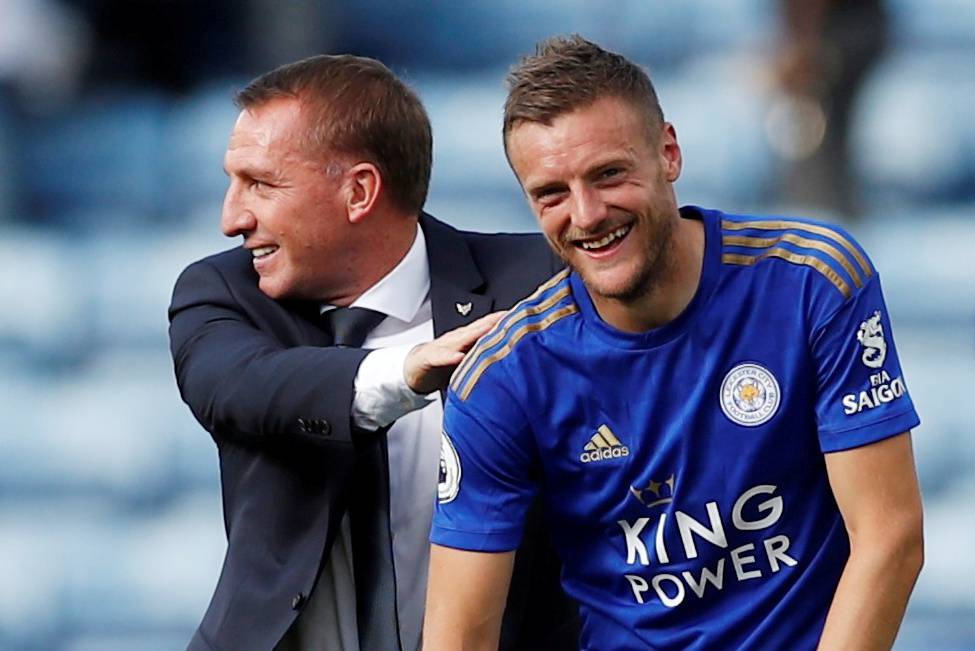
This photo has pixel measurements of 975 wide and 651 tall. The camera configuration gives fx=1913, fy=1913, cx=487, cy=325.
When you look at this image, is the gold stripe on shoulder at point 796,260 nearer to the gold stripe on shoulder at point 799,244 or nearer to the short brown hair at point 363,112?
the gold stripe on shoulder at point 799,244

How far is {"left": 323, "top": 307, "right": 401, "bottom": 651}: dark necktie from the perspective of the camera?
2.89m

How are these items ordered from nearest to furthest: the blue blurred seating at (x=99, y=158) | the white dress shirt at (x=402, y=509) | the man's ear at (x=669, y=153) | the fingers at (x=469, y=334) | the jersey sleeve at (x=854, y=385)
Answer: the jersey sleeve at (x=854, y=385) → the man's ear at (x=669, y=153) → the fingers at (x=469, y=334) → the white dress shirt at (x=402, y=509) → the blue blurred seating at (x=99, y=158)

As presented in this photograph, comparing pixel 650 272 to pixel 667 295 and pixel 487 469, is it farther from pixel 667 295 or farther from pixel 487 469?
pixel 487 469

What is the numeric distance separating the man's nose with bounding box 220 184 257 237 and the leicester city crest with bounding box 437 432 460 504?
1.94 feet

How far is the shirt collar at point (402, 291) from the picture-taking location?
307 centimetres

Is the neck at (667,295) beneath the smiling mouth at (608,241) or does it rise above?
beneath

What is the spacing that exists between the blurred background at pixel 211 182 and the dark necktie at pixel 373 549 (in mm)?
2790

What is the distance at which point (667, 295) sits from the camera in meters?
2.52

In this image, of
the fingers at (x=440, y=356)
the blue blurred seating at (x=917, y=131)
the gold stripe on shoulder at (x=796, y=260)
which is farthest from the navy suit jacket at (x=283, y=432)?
the blue blurred seating at (x=917, y=131)

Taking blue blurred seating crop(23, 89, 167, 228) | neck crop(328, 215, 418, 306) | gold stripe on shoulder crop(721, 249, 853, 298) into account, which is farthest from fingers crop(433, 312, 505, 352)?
blue blurred seating crop(23, 89, 167, 228)

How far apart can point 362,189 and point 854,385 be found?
3.20 feet

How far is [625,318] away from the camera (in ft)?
8.29

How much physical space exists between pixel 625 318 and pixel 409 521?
0.65 meters

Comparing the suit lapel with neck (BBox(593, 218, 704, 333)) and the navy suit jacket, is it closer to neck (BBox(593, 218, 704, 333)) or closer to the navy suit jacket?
the navy suit jacket
